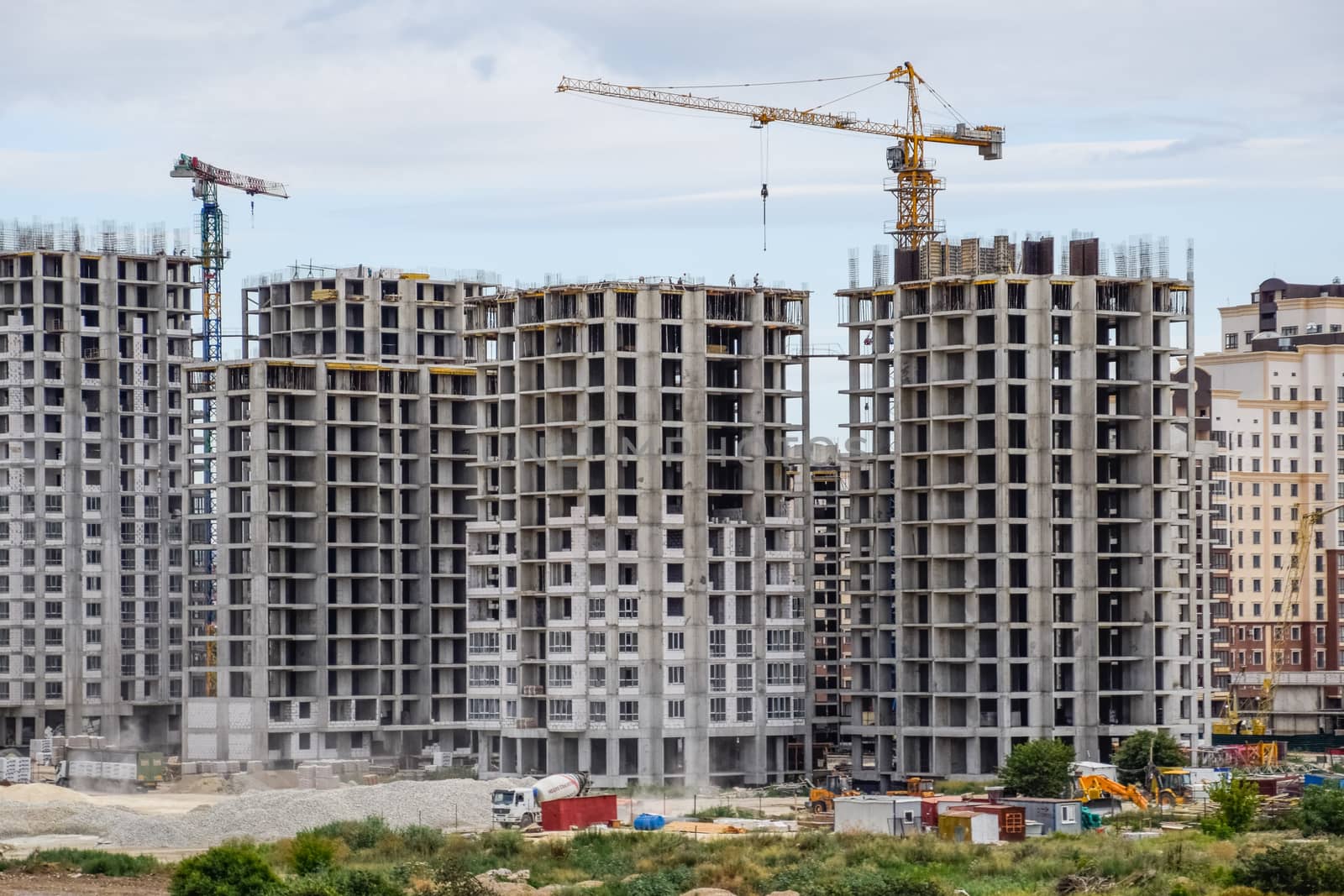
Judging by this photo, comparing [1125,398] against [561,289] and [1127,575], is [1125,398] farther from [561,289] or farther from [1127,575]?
[561,289]

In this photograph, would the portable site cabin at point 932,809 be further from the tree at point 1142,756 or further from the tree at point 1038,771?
the tree at point 1142,756

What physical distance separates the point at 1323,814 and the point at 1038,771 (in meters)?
24.7

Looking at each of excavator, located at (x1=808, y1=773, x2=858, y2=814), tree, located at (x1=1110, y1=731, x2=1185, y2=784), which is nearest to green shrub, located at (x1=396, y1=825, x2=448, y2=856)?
excavator, located at (x1=808, y1=773, x2=858, y2=814)

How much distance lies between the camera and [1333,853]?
118 m

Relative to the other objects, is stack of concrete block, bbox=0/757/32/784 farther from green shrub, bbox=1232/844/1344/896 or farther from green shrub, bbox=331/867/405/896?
green shrub, bbox=1232/844/1344/896

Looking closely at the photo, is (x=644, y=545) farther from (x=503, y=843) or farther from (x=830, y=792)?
(x=503, y=843)

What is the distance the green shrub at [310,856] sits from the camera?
419 ft

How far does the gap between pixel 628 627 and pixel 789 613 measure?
38.9 feet

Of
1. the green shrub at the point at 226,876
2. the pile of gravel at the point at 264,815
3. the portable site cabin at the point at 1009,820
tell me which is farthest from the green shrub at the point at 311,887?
the portable site cabin at the point at 1009,820

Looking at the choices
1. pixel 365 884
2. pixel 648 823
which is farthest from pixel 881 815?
pixel 365 884

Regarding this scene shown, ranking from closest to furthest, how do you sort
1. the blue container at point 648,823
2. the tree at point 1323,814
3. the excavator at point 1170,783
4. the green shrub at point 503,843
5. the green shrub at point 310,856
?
the green shrub at point 310,856
the tree at point 1323,814
the green shrub at point 503,843
the blue container at point 648,823
the excavator at point 1170,783

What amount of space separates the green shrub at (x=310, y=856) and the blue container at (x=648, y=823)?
19207 mm

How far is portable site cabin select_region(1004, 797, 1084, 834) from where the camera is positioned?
140875 mm


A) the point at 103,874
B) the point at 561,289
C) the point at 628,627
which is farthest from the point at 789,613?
the point at 103,874
